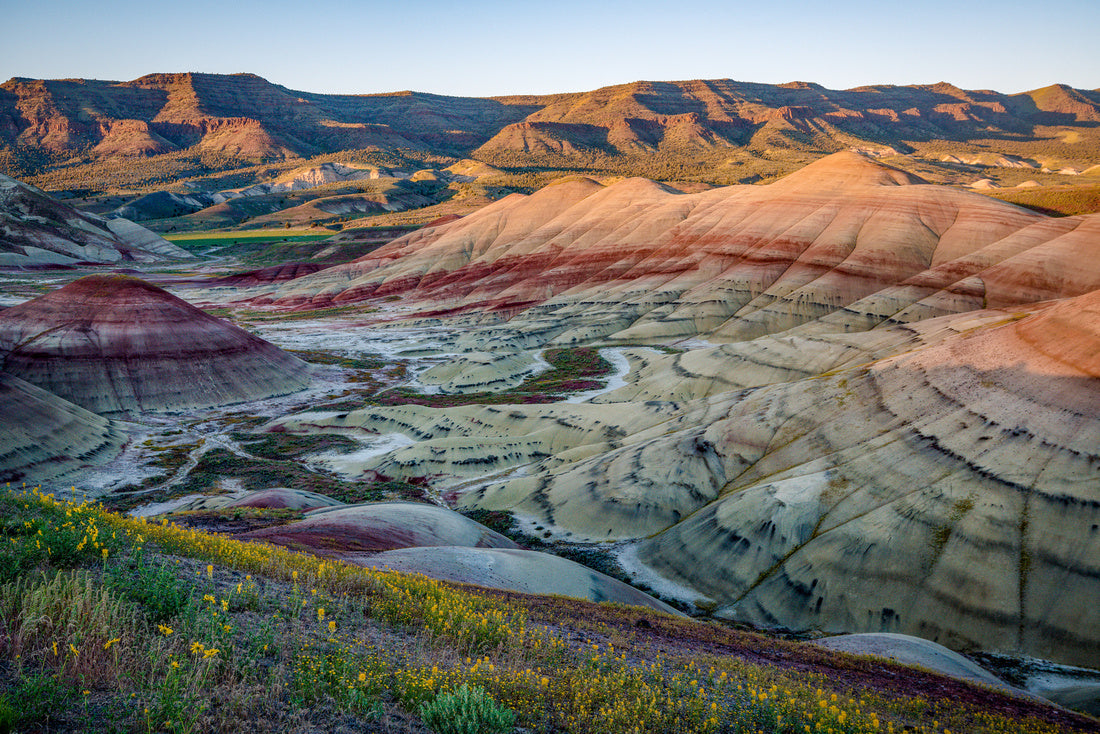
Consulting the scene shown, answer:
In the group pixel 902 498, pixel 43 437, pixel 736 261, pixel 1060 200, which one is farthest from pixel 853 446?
pixel 1060 200

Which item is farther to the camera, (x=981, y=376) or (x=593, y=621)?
(x=981, y=376)

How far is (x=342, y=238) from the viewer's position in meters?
179

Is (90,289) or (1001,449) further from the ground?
(90,289)

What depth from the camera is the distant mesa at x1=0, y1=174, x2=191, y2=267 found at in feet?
504

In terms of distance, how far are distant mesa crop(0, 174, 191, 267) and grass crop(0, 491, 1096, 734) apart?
618ft

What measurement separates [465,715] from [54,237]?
20918cm

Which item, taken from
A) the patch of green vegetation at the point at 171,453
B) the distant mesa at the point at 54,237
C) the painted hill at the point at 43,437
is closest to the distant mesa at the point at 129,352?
the patch of green vegetation at the point at 171,453

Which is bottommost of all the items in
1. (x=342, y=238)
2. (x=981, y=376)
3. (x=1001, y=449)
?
(x=1001, y=449)

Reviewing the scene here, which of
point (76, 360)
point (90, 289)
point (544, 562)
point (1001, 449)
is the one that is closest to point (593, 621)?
point (544, 562)

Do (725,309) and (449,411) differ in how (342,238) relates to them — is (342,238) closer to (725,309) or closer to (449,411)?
(725,309)

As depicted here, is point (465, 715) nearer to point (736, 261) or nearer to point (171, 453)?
point (171, 453)

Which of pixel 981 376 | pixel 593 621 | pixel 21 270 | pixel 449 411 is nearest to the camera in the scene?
pixel 593 621

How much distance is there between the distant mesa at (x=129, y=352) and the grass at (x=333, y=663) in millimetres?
60745

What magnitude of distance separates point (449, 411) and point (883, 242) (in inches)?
3147
